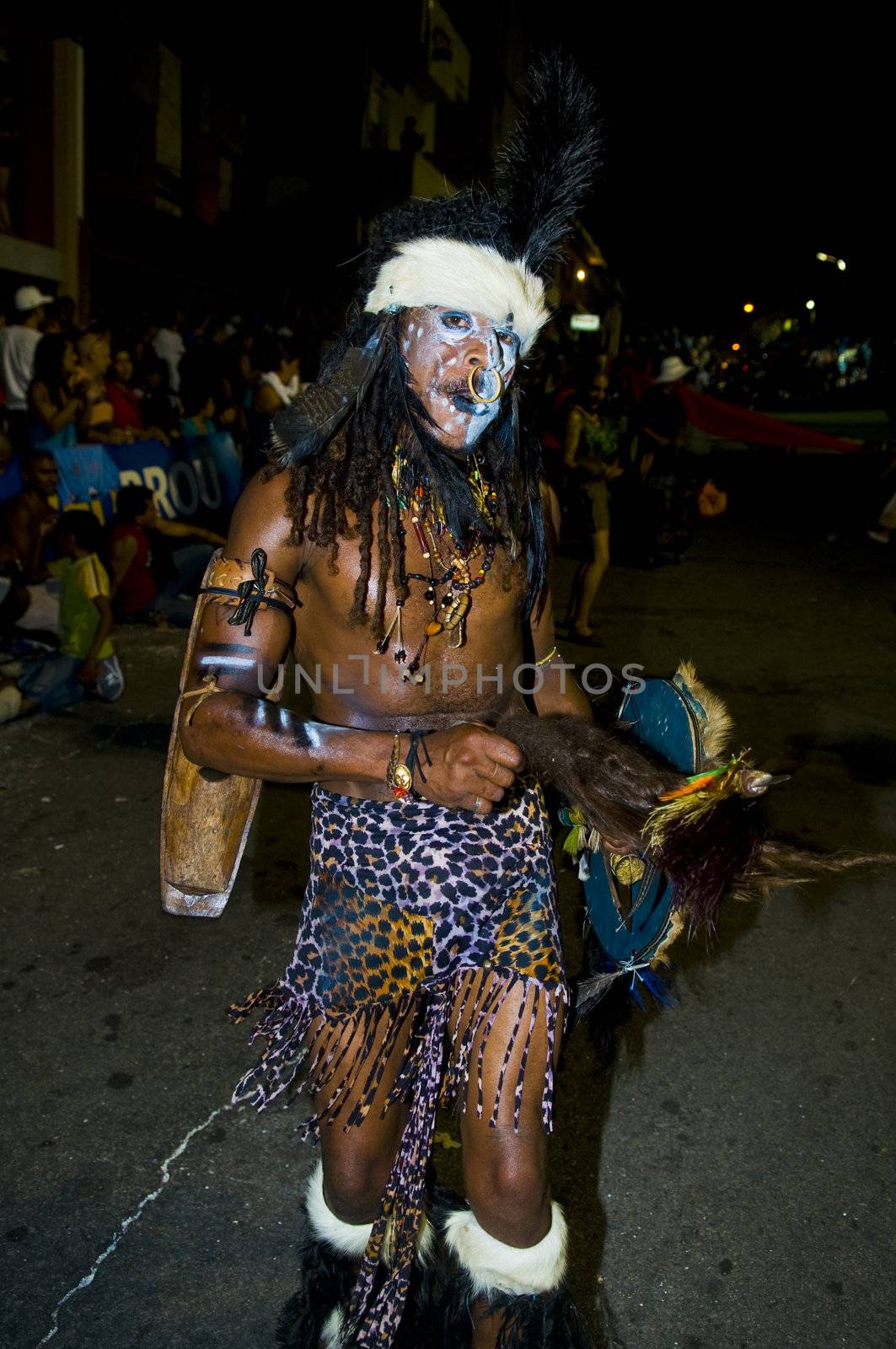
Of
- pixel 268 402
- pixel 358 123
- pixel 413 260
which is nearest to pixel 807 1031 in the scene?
pixel 413 260

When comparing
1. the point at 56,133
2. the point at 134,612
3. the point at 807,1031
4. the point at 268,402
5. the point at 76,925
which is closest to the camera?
the point at 807,1031

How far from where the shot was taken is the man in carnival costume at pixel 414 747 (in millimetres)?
1904

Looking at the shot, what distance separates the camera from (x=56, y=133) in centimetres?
1302

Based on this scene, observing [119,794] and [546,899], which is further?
[119,794]

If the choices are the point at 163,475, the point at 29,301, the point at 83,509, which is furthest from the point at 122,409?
the point at 83,509

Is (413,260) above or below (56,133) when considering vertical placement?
below

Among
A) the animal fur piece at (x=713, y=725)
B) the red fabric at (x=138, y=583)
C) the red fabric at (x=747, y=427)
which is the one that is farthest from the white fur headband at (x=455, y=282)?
the red fabric at (x=747, y=427)

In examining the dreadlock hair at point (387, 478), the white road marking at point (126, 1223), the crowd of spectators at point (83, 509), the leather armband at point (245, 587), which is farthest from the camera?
the crowd of spectators at point (83, 509)

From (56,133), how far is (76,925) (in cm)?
1232

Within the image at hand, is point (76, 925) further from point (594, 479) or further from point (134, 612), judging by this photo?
point (594, 479)

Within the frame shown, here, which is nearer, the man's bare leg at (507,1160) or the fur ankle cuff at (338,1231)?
the man's bare leg at (507,1160)

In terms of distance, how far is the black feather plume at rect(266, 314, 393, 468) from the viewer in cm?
209

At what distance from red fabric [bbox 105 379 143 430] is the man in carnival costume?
7.24 metres

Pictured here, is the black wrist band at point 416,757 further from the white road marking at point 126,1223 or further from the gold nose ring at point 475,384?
the white road marking at point 126,1223
